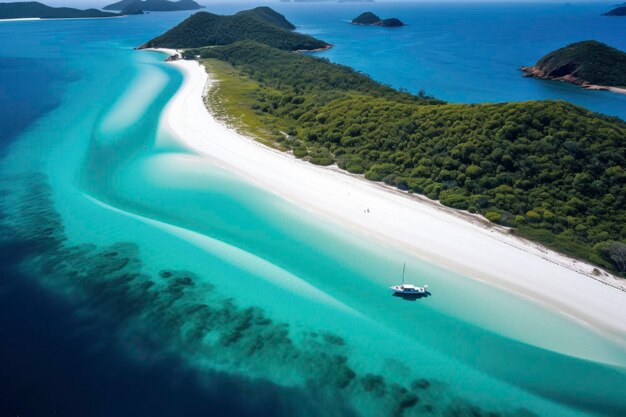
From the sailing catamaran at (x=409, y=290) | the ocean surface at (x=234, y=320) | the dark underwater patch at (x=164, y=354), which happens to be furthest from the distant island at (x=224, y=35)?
the sailing catamaran at (x=409, y=290)

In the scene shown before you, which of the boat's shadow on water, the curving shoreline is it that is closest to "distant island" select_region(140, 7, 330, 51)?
the curving shoreline

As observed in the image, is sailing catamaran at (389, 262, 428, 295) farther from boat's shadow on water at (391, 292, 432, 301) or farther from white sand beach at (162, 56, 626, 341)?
white sand beach at (162, 56, 626, 341)

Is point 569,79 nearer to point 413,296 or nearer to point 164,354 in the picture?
point 413,296

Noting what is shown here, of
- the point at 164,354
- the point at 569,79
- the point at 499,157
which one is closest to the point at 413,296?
the point at 164,354

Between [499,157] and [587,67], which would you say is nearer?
[499,157]

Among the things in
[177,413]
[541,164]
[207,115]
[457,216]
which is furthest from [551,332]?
[207,115]

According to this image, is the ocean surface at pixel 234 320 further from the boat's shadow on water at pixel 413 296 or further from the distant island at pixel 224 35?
the distant island at pixel 224 35

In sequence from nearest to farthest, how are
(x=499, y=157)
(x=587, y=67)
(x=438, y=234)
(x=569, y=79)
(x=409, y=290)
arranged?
(x=409, y=290) < (x=438, y=234) < (x=499, y=157) < (x=587, y=67) < (x=569, y=79)
